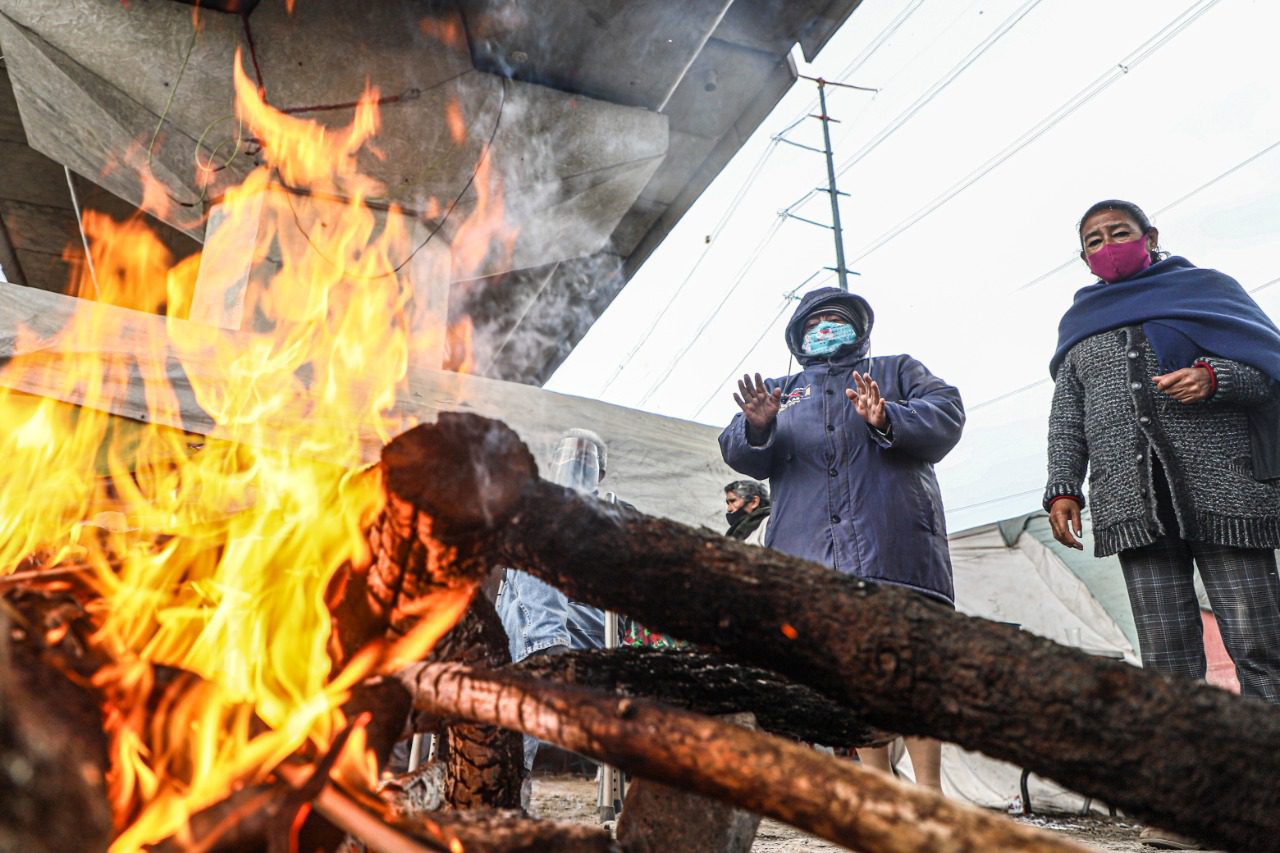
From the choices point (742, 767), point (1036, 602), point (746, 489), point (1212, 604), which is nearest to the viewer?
point (742, 767)

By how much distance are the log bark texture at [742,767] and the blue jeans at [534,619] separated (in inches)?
127

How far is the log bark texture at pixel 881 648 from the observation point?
1101 mm

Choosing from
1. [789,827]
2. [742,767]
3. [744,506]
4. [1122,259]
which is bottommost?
[789,827]

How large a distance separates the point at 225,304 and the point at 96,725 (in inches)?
185

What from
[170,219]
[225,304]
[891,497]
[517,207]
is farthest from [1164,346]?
[170,219]

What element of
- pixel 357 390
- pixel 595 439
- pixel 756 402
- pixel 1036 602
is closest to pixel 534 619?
pixel 595 439

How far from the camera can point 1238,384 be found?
3006 millimetres

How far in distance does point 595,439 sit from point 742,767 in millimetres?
3357

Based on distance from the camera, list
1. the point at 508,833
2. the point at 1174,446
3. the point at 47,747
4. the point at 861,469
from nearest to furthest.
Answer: the point at 47,747, the point at 508,833, the point at 1174,446, the point at 861,469

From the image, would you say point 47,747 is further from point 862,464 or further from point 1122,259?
point 1122,259

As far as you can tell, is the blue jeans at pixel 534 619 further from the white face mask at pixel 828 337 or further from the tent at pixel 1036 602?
the tent at pixel 1036 602

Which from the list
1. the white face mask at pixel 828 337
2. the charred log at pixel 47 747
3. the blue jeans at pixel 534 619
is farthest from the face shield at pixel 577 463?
the charred log at pixel 47 747

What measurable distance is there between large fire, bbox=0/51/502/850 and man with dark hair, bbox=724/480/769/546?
2.05 m

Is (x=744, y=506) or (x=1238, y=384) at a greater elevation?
(x=1238, y=384)
